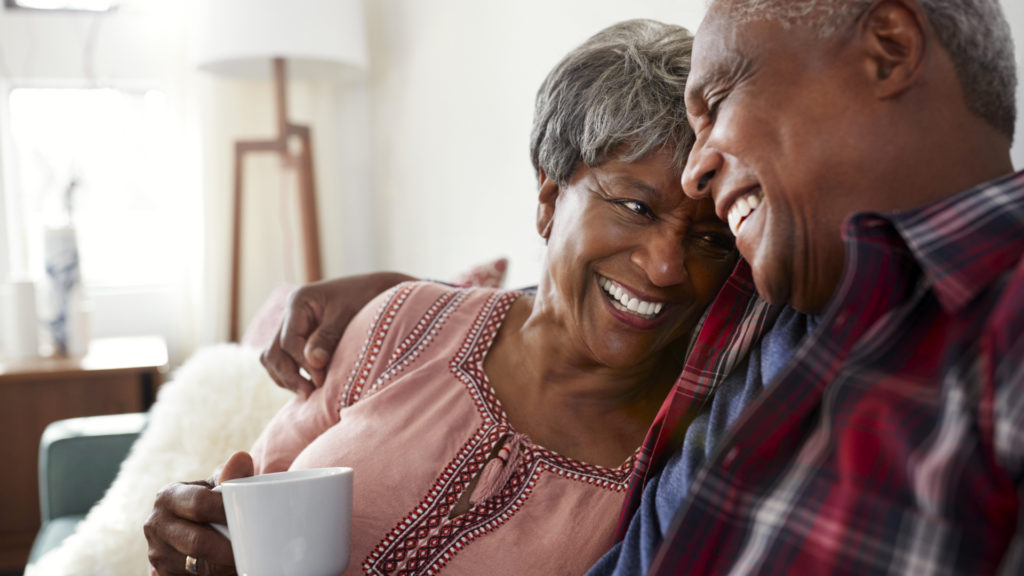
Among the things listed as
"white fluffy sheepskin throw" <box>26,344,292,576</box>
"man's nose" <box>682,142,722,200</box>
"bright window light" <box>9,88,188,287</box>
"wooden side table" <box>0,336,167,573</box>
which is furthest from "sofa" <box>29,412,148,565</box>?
"bright window light" <box>9,88,188,287</box>

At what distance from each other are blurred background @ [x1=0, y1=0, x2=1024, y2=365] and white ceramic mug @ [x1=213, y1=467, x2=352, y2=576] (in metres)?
2.30

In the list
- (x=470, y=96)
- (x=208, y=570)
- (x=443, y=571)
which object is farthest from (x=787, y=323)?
(x=470, y=96)

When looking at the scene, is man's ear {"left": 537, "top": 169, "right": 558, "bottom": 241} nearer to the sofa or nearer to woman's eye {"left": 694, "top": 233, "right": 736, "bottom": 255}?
woman's eye {"left": 694, "top": 233, "right": 736, "bottom": 255}

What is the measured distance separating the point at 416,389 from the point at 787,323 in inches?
21.1

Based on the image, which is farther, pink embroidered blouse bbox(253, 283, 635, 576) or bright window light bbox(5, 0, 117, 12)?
bright window light bbox(5, 0, 117, 12)

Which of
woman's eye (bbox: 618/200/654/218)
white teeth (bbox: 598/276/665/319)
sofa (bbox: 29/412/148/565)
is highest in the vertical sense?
woman's eye (bbox: 618/200/654/218)

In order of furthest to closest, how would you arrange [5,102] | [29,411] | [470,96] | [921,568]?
[5,102], [29,411], [470,96], [921,568]

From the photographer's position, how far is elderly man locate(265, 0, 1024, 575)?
59 cm

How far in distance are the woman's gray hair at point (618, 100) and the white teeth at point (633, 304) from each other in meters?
0.17

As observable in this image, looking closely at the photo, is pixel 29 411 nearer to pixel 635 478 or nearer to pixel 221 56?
pixel 221 56

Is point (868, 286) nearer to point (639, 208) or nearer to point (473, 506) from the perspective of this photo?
point (639, 208)

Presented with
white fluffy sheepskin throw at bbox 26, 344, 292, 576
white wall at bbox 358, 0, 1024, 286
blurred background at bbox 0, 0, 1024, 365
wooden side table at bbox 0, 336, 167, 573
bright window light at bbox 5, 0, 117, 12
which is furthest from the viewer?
bright window light at bbox 5, 0, 117, 12

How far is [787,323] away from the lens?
90 cm

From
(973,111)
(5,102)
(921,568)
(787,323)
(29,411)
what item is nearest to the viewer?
(921,568)
